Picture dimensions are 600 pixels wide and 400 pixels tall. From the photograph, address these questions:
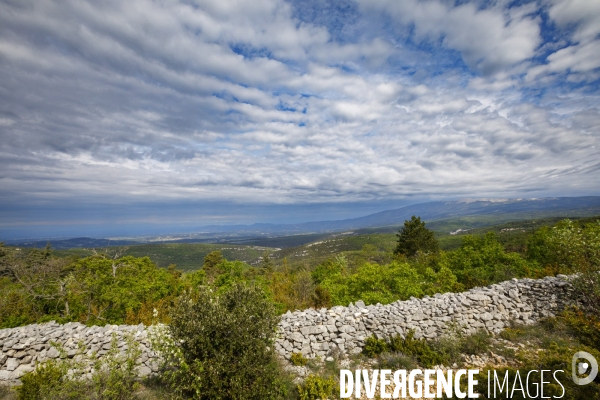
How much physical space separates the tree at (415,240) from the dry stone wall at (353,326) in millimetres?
27660

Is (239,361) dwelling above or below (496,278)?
above

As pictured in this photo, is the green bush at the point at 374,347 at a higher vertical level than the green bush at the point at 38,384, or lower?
lower

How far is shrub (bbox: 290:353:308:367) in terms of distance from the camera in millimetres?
9281

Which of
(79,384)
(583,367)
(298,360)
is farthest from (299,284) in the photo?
(583,367)

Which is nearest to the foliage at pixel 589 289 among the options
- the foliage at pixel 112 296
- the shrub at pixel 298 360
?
the shrub at pixel 298 360

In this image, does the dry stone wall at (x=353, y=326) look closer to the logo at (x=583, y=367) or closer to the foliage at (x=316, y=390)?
the foliage at (x=316, y=390)

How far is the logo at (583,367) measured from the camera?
5.85 meters

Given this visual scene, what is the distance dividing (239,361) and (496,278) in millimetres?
17747

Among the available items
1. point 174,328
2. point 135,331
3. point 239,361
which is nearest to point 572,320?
point 239,361

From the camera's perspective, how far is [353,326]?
10.4 m

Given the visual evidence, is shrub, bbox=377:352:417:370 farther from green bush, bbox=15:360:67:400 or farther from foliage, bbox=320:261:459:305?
green bush, bbox=15:360:67:400

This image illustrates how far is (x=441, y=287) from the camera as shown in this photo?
15305 mm

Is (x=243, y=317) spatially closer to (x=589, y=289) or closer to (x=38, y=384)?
(x=38, y=384)

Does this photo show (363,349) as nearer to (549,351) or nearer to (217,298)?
(549,351)
